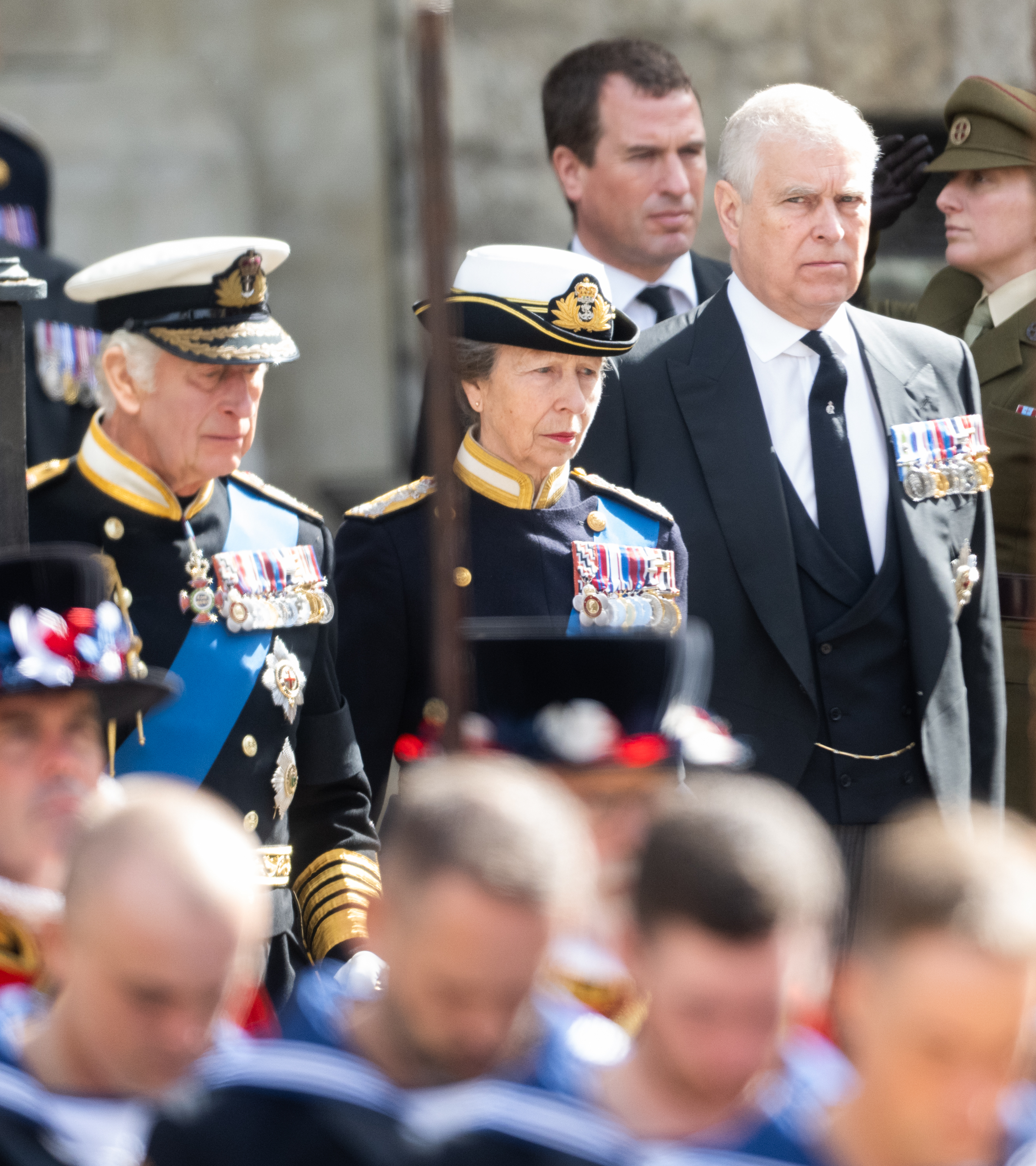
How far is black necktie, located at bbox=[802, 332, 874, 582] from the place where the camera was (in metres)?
3.48

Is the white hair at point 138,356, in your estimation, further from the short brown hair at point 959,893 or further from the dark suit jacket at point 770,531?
the short brown hair at point 959,893

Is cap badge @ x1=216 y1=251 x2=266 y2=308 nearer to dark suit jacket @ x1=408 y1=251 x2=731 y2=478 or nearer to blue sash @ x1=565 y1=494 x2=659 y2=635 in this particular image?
blue sash @ x1=565 y1=494 x2=659 y2=635

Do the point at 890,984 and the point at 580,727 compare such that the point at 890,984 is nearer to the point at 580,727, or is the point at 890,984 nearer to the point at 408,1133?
the point at 408,1133

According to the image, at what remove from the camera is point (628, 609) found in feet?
10.7

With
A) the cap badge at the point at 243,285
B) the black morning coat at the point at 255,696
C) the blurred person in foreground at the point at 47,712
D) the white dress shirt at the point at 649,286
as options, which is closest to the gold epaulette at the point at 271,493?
the black morning coat at the point at 255,696

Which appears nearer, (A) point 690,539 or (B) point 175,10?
(A) point 690,539

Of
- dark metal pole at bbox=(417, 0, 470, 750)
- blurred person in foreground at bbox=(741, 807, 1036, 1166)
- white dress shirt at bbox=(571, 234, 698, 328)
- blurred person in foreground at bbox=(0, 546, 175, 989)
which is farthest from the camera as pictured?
white dress shirt at bbox=(571, 234, 698, 328)

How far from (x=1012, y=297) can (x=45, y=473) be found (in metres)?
2.17

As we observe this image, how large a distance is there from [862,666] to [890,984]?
1669mm

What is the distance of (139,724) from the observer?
2.83 meters

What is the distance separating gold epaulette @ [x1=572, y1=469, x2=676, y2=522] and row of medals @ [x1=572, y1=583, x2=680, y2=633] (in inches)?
6.3

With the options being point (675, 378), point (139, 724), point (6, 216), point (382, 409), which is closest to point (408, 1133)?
point (139, 724)

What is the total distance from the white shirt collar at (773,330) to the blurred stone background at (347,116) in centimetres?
205

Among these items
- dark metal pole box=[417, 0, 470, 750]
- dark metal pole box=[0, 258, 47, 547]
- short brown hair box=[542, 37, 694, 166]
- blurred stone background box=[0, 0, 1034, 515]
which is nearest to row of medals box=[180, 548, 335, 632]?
dark metal pole box=[0, 258, 47, 547]
